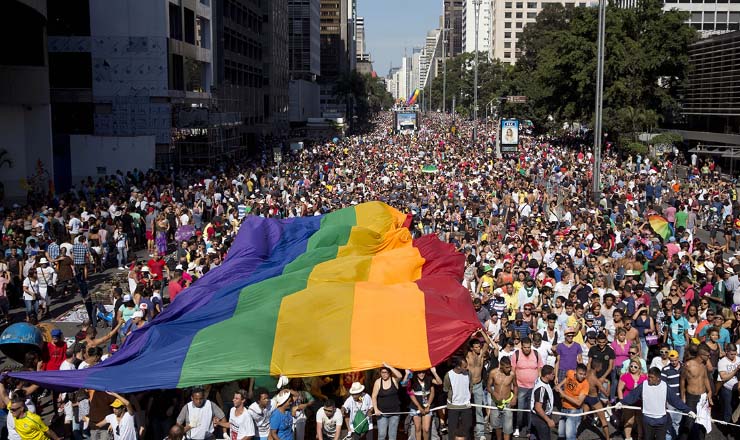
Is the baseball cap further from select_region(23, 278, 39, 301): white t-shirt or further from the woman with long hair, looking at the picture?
select_region(23, 278, 39, 301): white t-shirt

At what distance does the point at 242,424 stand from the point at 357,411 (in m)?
1.40

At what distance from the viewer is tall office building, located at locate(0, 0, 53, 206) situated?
36.9 meters

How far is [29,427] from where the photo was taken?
9.39 m

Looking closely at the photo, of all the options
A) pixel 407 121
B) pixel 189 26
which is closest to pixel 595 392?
pixel 189 26

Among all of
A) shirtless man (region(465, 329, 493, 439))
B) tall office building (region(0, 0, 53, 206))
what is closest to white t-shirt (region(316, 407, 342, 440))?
shirtless man (region(465, 329, 493, 439))

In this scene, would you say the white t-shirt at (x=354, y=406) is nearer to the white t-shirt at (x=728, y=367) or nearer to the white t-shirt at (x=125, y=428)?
the white t-shirt at (x=125, y=428)

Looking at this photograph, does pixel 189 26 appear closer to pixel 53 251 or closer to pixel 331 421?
pixel 53 251

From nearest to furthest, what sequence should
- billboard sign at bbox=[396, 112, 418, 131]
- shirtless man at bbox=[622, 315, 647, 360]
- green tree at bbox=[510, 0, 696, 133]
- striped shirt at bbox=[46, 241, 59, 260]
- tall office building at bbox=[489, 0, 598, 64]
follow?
shirtless man at bbox=[622, 315, 647, 360]
striped shirt at bbox=[46, 241, 59, 260]
green tree at bbox=[510, 0, 696, 133]
billboard sign at bbox=[396, 112, 418, 131]
tall office building at bbox=[489, 0, 598, 64]

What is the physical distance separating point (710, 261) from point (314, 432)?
1059 centimetres

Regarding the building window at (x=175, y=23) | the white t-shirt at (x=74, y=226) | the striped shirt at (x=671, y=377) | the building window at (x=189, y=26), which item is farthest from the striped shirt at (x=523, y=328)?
the building window at (x=189, y=26)

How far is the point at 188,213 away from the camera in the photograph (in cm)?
2544

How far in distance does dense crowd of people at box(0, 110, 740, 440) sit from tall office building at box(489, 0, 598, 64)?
153599 millimetres

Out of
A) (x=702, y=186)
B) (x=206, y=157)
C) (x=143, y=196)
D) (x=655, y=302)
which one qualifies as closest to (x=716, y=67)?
(x=702, y=186)

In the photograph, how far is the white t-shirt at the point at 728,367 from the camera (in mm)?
11266
